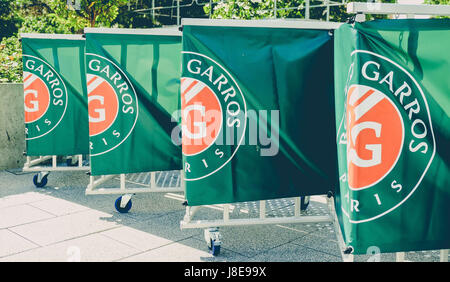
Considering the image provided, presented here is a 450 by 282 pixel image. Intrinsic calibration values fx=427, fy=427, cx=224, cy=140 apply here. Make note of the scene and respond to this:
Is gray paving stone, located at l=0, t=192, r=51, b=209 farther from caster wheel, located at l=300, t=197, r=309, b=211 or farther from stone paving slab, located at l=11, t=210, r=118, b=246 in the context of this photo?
caster wheel, located at l=300, t=197, r=309, b=211

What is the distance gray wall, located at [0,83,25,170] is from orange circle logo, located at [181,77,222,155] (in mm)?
5485

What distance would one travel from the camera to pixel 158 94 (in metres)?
5.29

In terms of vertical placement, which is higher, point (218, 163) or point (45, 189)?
point (218, 163)

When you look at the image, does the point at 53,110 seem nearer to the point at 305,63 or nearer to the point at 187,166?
the point at 187,166

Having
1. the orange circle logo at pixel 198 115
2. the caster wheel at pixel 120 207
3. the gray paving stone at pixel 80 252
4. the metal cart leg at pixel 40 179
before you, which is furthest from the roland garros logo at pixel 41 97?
the orange circle logo at pixel 198 115

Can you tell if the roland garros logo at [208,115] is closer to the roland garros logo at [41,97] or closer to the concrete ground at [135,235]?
the concrete ground at [135,235]

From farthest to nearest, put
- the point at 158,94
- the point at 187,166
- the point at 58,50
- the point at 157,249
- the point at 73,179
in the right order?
1. the point at 73,179
2. the point at 58,50
3. the point at 158,94
4. the point at 157,249
5. the point at 187,166

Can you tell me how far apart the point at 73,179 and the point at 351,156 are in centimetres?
551

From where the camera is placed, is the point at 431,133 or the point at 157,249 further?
the point at 157,249

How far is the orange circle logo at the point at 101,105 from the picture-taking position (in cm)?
515

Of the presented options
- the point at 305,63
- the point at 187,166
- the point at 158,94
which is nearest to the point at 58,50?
the point at 158,94

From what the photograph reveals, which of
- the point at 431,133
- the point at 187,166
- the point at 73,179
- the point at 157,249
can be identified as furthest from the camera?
the point at 73,179

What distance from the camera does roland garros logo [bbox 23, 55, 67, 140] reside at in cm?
634

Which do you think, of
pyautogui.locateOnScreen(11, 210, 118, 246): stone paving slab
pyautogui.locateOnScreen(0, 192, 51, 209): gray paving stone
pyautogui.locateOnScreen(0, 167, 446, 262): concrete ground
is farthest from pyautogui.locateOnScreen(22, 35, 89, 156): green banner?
pyautogui.locateOnScreen(11, 210, 118, 246): stone paving slab
